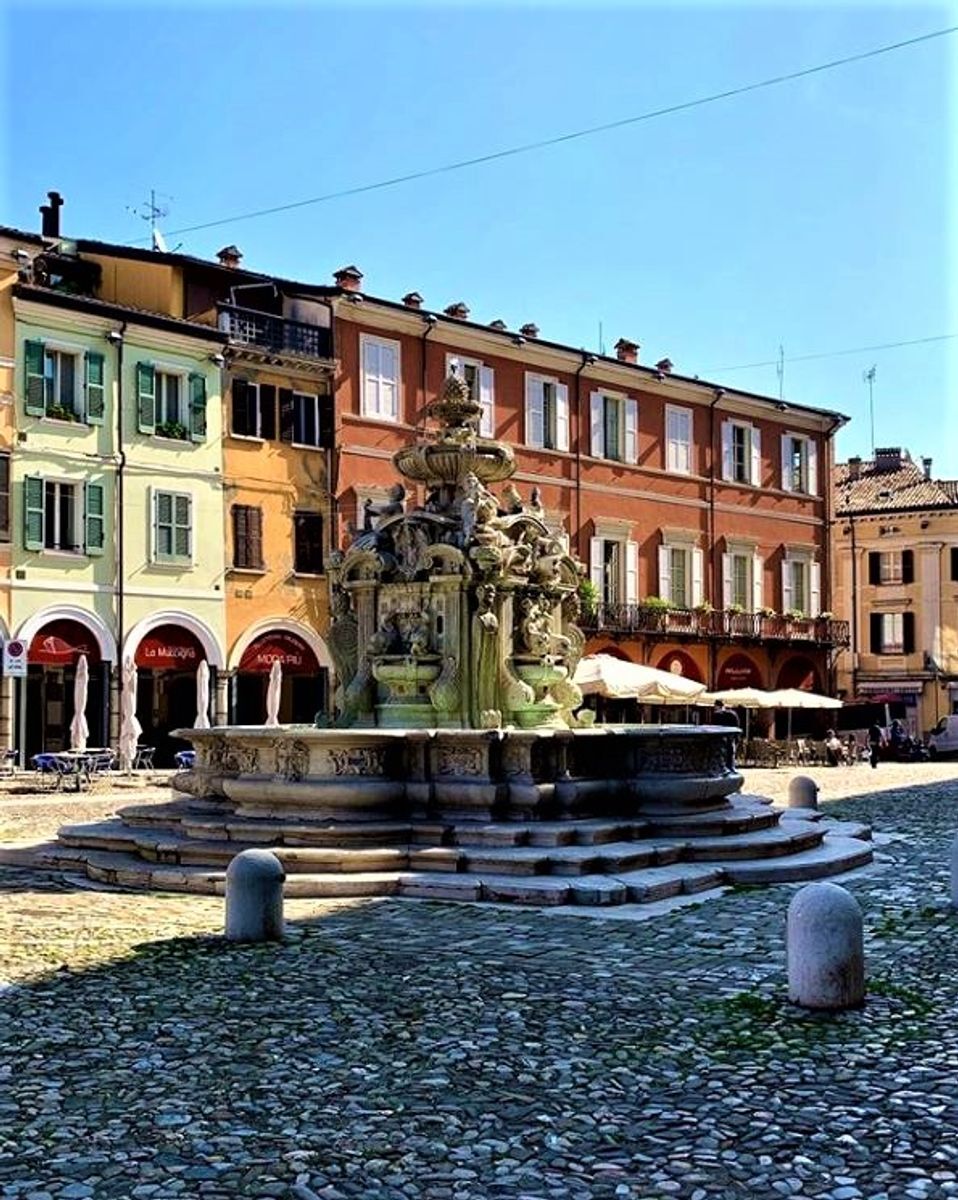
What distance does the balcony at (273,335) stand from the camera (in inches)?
1384

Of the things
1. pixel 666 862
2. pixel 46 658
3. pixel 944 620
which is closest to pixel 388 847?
pixel 666 862

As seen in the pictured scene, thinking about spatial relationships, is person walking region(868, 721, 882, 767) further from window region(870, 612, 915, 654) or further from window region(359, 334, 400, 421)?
window region(359, 334, 400, 421)

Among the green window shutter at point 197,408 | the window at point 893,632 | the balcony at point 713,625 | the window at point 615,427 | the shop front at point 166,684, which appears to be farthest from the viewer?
the window at point 893,632

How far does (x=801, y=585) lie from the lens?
49.4 meters

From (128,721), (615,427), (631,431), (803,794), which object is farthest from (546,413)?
(803,794)

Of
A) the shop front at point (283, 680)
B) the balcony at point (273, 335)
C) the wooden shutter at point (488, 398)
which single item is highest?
the balcony at point (273, 335)

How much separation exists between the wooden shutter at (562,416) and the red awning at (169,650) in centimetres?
1300

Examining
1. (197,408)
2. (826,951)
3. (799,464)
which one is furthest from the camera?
(799,464)

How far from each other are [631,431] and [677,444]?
2.22m

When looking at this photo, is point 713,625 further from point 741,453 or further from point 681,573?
point 741,453

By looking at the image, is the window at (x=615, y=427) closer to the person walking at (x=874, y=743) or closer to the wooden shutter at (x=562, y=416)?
the wooden shutter at (x=562, y=416)

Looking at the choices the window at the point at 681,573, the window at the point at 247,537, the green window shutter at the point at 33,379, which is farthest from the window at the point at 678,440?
the green window shutter at the point at 33,379

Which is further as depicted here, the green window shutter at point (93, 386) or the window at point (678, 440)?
the window at point (678, 440)

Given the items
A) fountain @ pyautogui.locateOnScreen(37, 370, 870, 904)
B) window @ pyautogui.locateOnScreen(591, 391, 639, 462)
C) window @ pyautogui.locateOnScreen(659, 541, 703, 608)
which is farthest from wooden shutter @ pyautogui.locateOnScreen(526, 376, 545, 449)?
fountain @ pyautogui.locateOnScreen(37, 370, 870, 904)
